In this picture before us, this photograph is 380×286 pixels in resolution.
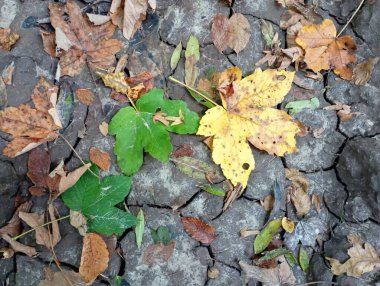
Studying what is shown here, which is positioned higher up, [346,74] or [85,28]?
[85,28]

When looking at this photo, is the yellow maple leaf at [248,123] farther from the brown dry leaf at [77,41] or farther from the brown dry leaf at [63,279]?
the brown dry leaf at [63,279]

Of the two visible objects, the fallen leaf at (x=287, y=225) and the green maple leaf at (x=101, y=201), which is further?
the fallen leaf at (x=287, y=225)

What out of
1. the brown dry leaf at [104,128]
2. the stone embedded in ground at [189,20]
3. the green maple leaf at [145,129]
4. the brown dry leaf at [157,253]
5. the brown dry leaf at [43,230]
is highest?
the stone embedded in ground at [189,20]

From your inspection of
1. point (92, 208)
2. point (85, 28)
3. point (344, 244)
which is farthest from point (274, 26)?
point (92, 208)

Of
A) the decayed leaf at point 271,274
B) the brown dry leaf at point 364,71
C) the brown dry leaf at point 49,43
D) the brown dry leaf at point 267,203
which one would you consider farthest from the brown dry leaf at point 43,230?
the brown dry leaf at point 364,71

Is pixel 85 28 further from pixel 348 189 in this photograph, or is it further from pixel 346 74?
pixel 348 189

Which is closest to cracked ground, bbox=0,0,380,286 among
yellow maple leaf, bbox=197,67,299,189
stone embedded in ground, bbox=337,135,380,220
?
stone embedded in ground, bbox=337,135,380,220

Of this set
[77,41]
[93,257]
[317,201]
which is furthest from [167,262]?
[77,41]
